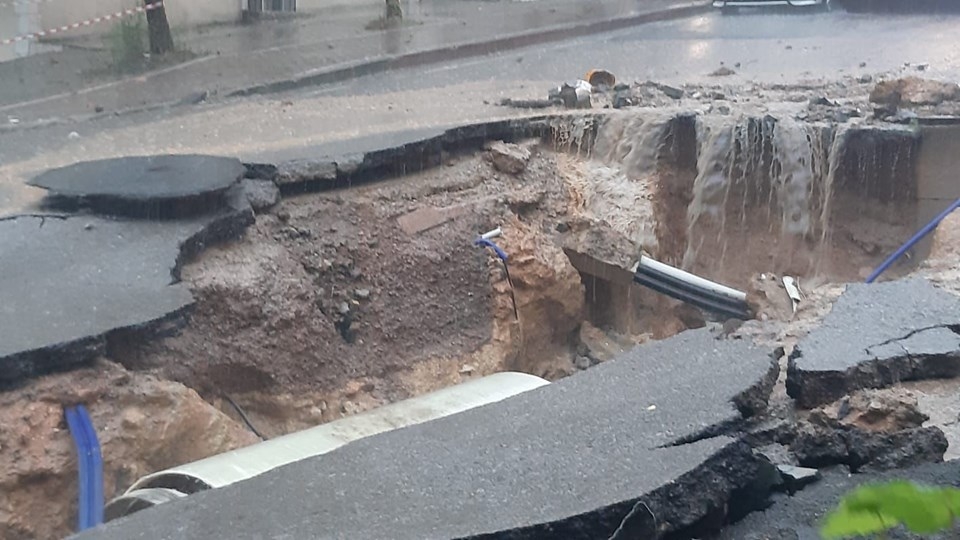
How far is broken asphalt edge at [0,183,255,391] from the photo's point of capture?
4.01 m

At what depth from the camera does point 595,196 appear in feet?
22.0

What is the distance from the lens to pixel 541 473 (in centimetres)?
284

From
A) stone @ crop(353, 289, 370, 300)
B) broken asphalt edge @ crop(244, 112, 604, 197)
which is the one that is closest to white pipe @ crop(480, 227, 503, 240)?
broken asphalt edge @ crop(244, 112, 604, 197)

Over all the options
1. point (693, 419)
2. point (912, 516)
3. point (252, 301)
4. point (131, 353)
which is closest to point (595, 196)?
point (252, 301)

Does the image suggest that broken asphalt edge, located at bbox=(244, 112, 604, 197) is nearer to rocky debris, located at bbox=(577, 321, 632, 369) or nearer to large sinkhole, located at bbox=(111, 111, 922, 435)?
large sinkhole, located at bbox=(111, 111, 922, 435)

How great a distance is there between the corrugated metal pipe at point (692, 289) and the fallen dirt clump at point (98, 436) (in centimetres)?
291

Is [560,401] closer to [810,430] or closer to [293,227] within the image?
[810,430]

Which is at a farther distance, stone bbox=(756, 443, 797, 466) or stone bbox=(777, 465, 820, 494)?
stone bbox=(756, 443, 797, 466)

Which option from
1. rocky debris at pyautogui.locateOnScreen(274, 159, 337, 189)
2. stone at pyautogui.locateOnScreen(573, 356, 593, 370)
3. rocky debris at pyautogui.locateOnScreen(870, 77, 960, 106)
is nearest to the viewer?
rocky debris at pyautogui.locateOnScreen(274, 159, 337, 189)

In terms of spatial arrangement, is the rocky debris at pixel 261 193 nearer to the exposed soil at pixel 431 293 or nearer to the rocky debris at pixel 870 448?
the exposed soil at pixel 431 293

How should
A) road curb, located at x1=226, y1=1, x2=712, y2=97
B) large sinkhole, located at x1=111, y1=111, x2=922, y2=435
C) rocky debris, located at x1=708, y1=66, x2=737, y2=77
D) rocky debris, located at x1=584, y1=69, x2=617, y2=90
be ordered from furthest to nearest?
1. road curb, located at x1=226, y1=1, x2=712, y2=97
2. rocky debris, located at x1=708, y1=66, x2=737, y2=77
3. rocky debris, located at x1=584, y1=69, x2=617, y2=90
4. large sinkhole, located at x1=111, y1=111, x2=922, y2=435

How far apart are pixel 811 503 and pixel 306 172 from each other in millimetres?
3871

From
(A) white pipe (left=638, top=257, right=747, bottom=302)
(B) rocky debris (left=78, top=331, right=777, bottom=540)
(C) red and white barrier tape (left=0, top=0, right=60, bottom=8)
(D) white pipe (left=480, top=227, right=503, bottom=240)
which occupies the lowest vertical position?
(A) white pipe (left=638, top=257, right=747, bottom=302)

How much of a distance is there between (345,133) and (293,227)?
1423 mm
